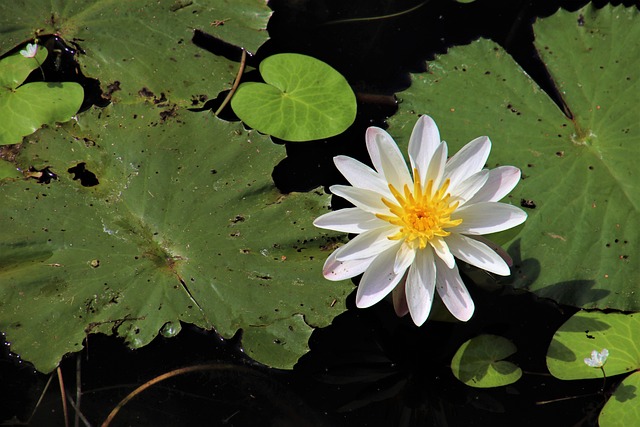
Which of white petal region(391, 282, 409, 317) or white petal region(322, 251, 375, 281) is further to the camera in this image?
white petal region(391, 282, 409, 317)

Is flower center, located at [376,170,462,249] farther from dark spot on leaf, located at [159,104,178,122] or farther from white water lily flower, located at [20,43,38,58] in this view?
white water lily flower, located at [20,43,38,58]

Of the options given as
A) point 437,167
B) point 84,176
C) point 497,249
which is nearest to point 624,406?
point 497,249

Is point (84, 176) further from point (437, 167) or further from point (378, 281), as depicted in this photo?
point (437, 167)

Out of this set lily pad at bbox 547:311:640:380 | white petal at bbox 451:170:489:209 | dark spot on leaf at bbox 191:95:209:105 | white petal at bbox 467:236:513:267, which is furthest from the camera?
dark spot on leaf at bbox 191:95:209:105

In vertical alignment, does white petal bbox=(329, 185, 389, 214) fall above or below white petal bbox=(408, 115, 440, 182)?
below

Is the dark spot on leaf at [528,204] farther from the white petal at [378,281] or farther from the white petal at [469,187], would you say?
the white petal at [378,281]

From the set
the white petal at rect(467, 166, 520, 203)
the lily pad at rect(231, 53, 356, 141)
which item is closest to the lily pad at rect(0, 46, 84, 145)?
the lily pad at rect(231, 53, 356, 141)

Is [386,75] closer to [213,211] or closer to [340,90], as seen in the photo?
[340,90]
